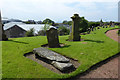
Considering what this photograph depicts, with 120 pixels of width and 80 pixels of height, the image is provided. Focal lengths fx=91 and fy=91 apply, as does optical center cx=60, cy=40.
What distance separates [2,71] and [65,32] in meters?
44.0

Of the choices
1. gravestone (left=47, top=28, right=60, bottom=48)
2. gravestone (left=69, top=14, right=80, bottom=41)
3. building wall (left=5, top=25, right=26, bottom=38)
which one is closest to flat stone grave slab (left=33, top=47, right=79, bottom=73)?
gravestone (left=47, top=28, right=60, bottom=48)

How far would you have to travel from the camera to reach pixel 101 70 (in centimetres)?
638

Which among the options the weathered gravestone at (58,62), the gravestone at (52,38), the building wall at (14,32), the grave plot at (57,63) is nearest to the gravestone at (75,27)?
the gravestone at (52,38)

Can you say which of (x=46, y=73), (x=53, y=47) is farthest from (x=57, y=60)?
(x=53, y=47)

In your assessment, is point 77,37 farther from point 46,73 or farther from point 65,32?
point 65,32

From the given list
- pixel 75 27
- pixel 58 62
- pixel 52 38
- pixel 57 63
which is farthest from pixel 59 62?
pixel 75 27

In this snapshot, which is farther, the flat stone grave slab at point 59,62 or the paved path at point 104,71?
the flat stone grave slab at point 59,62

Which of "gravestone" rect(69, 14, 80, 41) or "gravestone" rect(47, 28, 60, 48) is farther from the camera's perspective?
"gravestone" rect(69, 14, 80, 41)

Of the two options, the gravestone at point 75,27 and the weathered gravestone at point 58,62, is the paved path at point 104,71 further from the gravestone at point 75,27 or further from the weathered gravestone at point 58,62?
the gravestone at point 75,27

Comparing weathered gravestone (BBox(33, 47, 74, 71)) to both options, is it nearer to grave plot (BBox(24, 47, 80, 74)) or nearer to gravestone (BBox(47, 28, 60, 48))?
grave plot (BBox(24, 47, 80, 74))

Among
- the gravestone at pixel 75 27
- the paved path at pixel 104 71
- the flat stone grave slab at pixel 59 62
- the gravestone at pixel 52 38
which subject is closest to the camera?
the paved path at pixel 104 71

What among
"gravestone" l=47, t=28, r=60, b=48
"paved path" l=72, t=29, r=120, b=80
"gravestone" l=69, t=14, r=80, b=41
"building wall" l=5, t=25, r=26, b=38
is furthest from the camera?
"building wall" l=5, t=25, r=26, b=38

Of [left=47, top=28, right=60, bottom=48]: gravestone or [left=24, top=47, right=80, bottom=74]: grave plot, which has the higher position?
[left=47, top=28, right=60, bottom=48]: gravestone

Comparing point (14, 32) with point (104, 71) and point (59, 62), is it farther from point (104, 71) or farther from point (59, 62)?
point (104, 71)
